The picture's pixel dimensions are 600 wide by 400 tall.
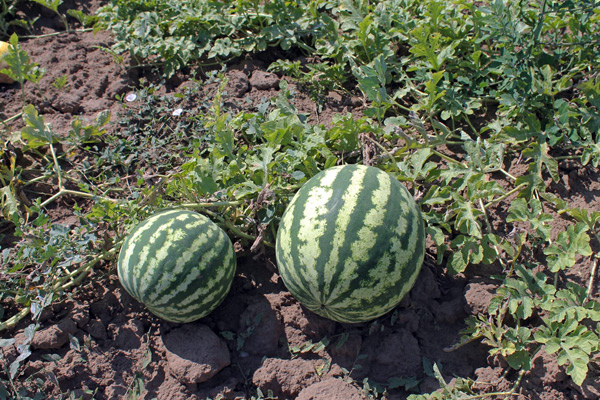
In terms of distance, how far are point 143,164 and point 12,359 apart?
1.49 m

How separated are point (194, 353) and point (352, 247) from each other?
102 cm

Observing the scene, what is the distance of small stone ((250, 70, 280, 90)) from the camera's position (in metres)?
3.79

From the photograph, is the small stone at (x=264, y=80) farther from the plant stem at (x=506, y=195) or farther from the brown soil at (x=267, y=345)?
the plant stem at (x=506, y=195)

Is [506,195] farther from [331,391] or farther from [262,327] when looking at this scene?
[262,327]

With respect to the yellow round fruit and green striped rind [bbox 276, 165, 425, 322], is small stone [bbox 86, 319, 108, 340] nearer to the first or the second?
green striped rind [bbox 276, 165, 425, 322]

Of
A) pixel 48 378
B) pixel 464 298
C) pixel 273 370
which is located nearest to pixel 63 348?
pixel 48 378

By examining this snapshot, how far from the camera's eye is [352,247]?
84.4 inches

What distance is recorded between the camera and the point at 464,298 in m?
2.56

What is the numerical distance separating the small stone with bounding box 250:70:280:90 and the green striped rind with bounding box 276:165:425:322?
5.54 feet

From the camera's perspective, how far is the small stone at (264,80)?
3.79 m

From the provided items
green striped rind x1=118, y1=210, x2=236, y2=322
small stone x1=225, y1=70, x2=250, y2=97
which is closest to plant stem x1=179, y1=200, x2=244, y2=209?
green striped rind x1=118, y1=210, x2=236, y2=322

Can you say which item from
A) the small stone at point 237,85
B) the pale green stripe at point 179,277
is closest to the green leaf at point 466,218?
the pale green stripe at point 179,277

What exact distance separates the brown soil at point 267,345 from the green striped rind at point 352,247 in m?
0.31

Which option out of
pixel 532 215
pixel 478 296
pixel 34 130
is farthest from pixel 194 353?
pixel 532 215
